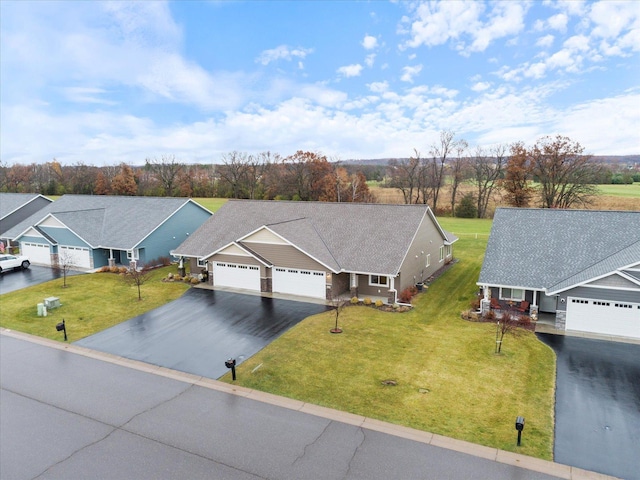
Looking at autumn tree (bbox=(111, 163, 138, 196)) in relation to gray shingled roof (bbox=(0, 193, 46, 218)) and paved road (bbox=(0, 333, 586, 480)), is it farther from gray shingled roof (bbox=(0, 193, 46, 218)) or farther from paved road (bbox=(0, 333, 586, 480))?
paved road (bbox=(0, 333, 586, 480))

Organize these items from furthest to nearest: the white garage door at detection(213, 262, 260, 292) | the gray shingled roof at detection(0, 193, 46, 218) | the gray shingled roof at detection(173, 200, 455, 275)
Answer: the gray shingled roof at detection(0, 193, 46, 218), the white garage door at detection(213, 262, 260, 292), the gray shingled roof at detection(173, 200, 455, 275)

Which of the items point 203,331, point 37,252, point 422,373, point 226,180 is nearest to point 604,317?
point 422,373

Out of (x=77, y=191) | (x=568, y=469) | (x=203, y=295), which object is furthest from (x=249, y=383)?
(x=77, y=191)

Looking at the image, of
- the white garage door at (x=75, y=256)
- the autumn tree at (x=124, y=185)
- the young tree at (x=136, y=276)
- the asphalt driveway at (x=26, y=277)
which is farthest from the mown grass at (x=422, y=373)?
the autumn tree at (x=124, y=185)

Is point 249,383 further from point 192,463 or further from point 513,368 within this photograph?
point 513,368

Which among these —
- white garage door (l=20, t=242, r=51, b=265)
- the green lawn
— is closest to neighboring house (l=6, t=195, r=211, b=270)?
white garage door (l=20, t=242, r=51, b=265)

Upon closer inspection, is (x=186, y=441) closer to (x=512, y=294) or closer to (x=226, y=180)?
(x=512, y=294)
